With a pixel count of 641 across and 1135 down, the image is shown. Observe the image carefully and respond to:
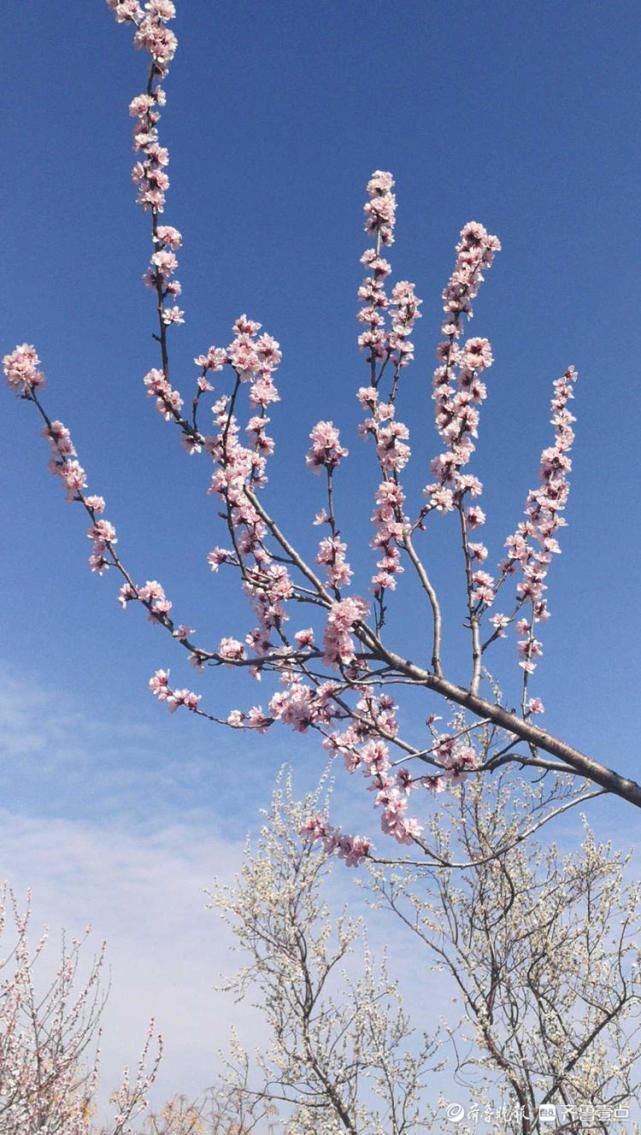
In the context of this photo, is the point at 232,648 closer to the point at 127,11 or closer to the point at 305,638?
the point at 305,638

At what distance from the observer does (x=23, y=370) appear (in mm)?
4941

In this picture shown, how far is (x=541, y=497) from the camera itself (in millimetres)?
6293

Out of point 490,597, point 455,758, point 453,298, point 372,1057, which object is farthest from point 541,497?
point 372,1057

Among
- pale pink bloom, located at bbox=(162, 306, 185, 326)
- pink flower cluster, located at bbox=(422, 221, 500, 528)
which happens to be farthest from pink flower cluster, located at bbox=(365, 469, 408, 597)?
pale pink bloom, located at bbox=(162, 306, 185, 326)

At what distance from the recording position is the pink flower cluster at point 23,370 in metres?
4.94

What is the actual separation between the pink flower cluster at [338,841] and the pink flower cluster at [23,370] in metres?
3.30

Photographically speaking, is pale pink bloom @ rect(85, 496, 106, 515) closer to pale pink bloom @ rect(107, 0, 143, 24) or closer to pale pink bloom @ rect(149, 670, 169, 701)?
pale pink bloom @ rect(149, 670, 169, 701)

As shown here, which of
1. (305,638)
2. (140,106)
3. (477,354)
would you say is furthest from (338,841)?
(140,106)

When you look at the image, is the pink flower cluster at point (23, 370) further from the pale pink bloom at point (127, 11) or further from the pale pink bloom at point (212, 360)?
the pale pink bloom at point (127, 11)

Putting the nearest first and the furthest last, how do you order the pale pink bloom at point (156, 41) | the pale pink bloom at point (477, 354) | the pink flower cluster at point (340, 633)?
the pink flower cluster at point (340, 633) < the pale pink bloom at point (156, 41) < the pale pink bloom at point (477, 354)

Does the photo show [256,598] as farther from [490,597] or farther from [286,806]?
[286,806]

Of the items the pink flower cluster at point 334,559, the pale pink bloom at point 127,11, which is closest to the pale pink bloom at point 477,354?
the pink flower cluster at point 334,559

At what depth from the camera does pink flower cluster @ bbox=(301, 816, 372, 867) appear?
16.9 ft

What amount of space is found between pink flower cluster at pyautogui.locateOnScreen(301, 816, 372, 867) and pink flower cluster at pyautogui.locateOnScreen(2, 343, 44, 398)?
3.30 metres
